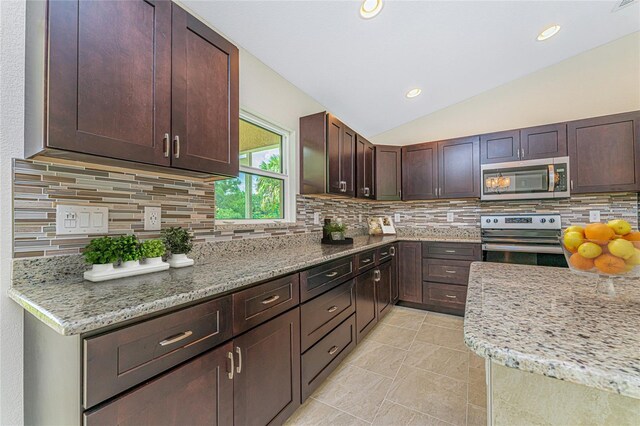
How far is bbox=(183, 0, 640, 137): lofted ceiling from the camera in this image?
5.84 feet

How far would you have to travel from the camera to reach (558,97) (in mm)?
3031

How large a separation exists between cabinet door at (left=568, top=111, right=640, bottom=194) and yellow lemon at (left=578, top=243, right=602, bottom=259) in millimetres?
2780

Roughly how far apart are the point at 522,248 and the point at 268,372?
2852mm

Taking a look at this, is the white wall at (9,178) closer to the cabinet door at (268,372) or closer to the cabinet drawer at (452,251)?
the cabinet door at (268,372)

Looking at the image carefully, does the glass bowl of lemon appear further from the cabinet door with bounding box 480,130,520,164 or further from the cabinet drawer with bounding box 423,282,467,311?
the cabinet door with bounding box 480,130,520,164

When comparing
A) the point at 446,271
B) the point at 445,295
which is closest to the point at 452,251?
the point at 446,271

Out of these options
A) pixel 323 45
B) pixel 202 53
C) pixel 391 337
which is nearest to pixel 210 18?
pixel 202 53

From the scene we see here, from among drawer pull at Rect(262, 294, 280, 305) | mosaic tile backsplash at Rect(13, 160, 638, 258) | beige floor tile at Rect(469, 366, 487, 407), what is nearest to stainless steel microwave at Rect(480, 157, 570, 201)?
mosaic tile backsplash at Rect(13, 160, 638, 258)

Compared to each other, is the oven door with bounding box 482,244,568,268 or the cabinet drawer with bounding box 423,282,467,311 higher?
the oven door with bounding box 482,244,568,268

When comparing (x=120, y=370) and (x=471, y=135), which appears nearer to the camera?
(x=120, y=370)

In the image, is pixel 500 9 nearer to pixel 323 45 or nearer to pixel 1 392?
pixel 323 45

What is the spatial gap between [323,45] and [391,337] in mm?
2594

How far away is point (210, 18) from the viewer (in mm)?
1697

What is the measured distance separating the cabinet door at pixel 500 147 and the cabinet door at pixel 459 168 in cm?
7
